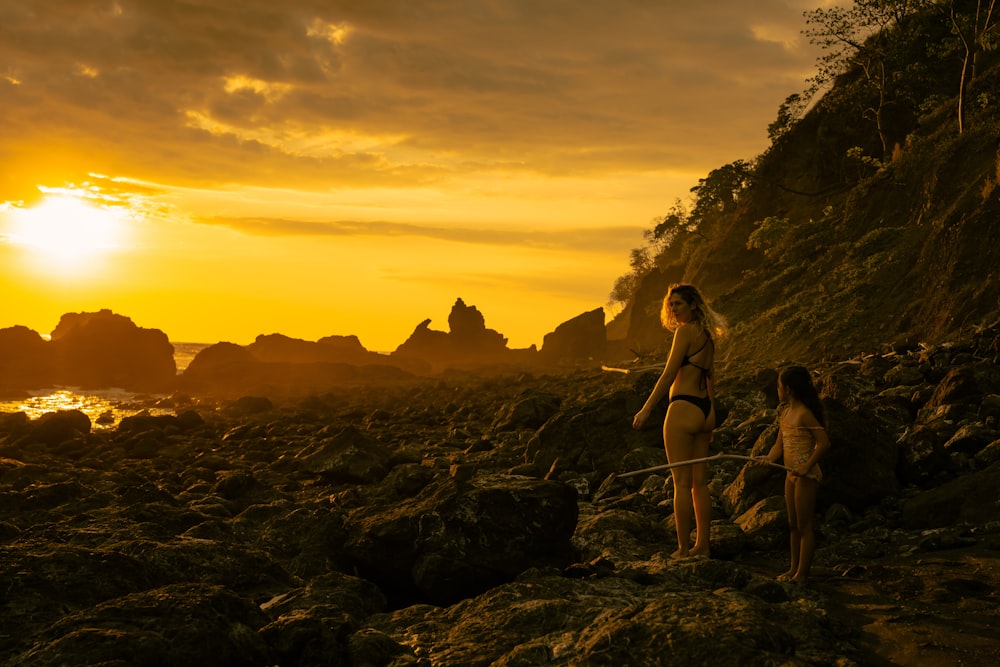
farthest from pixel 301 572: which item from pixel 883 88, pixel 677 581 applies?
pixel 883 88

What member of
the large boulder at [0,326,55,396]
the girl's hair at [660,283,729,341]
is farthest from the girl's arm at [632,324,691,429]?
the large boulder at [0,326,55,396]

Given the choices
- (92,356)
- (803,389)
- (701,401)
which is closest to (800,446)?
(803,389)

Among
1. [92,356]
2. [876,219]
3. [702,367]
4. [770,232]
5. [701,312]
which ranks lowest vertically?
[702,367]

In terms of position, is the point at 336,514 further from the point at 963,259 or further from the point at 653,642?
the point at 963,259

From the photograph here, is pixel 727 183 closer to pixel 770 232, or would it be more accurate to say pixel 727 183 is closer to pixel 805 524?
pixel 770 232

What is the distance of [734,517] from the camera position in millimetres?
8984

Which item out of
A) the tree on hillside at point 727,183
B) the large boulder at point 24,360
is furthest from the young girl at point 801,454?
the large boulder at point 24,360

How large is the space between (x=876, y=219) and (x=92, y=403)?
39.7m

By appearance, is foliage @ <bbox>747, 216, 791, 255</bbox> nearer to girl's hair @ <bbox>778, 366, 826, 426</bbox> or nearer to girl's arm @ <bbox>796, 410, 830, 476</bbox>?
girl's hair @ <bbox>778, 366, 826, 426</bbox>

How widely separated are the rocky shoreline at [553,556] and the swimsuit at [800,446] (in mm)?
909

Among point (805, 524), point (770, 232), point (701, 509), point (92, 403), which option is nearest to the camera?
point (805, 524)

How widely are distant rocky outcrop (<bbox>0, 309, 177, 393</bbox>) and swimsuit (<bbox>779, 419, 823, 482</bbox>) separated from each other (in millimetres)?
59663

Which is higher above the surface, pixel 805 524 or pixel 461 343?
pixel 461 343

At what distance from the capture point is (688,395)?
25.3 ft
